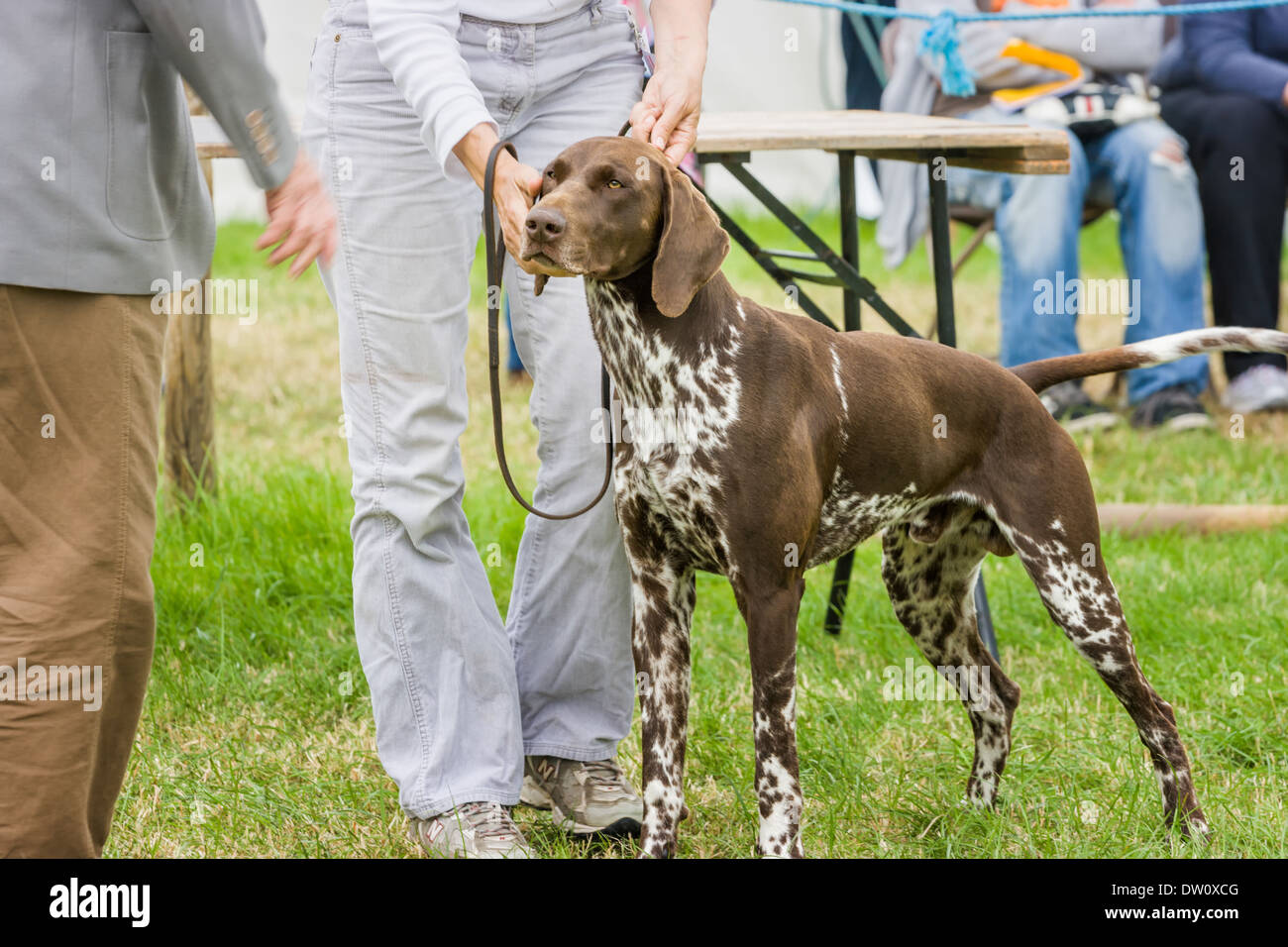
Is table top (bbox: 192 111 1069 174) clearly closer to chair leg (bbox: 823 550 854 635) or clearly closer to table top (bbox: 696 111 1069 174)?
table top (bbox: 696 111 1069 174)

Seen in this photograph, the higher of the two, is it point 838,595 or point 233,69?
point 233,69

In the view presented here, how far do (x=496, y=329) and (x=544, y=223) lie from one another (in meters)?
0.39

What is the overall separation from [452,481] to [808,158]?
25.9 ft

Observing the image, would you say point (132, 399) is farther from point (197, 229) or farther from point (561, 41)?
point (561, 41)

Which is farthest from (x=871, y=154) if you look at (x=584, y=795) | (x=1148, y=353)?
(x=584, y=795)

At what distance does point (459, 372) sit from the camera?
2.79 m

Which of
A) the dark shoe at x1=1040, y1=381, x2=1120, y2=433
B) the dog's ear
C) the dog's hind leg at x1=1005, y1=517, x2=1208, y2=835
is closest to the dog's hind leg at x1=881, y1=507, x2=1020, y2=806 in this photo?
the dog's hind leg at x1=1005, y1=517, x2=1208, y2=835

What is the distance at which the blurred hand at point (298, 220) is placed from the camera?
7.18ft

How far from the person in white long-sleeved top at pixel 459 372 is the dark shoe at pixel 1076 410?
342cm

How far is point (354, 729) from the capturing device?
3471 millimetres

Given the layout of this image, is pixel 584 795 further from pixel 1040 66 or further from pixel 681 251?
pixel 1040 66

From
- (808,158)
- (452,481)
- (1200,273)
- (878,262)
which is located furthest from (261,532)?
(808,158)

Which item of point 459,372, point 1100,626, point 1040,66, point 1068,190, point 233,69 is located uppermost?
point 1040,66

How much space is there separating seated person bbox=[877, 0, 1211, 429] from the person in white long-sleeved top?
344 cm
